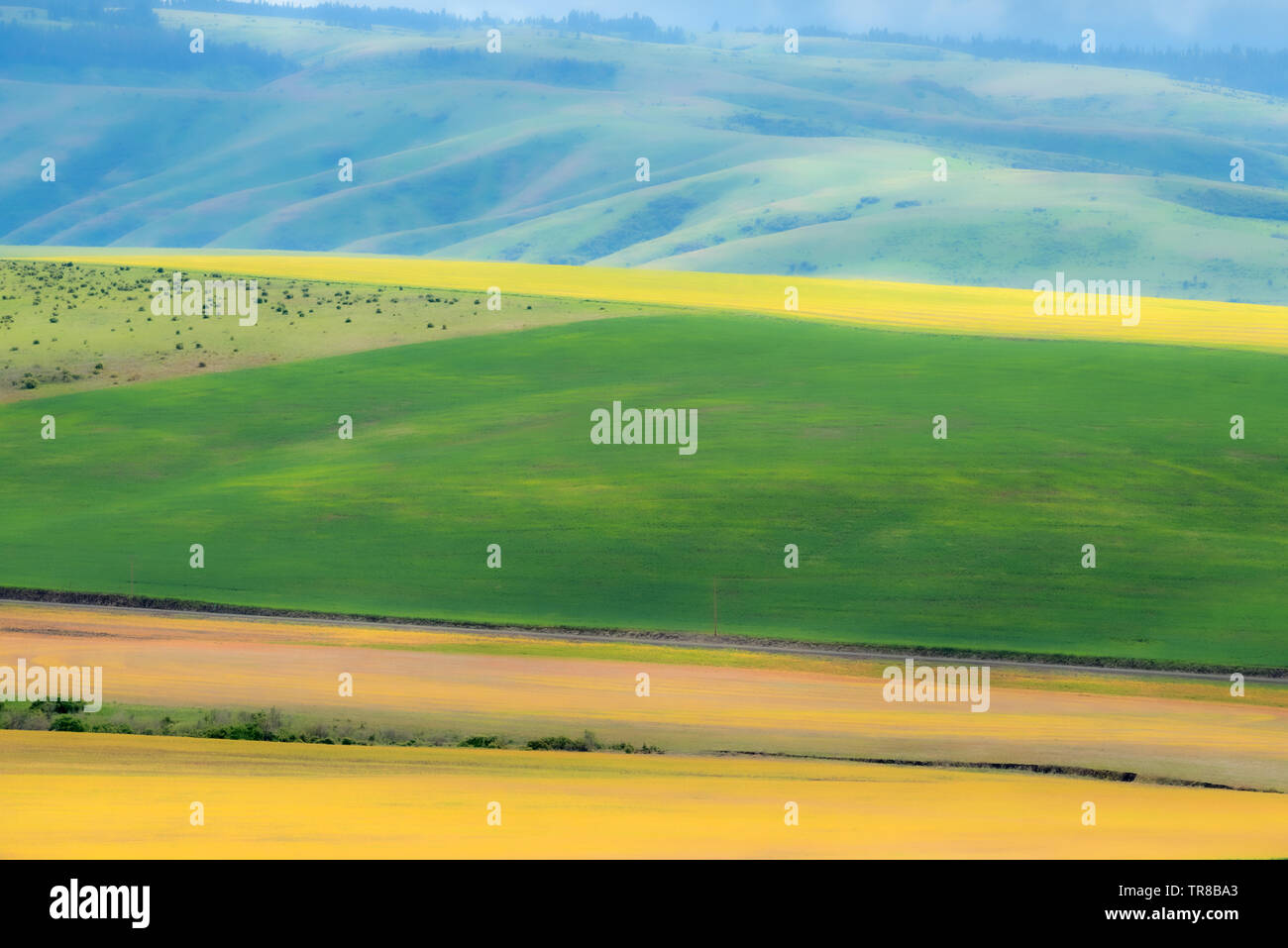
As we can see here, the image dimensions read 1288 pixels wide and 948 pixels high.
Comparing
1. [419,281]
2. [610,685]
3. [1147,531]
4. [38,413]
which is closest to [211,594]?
[610,685]

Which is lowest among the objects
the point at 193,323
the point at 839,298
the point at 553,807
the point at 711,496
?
the point at 553,807

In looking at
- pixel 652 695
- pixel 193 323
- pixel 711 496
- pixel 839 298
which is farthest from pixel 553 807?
pixel 839 298

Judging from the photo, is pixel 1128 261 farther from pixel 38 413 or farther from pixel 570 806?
pixel 570 806

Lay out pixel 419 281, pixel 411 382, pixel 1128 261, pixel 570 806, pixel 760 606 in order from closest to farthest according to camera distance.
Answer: pixel 570 806, pixel 760 606, pixel 411 382, pixel 419 281, pixel 1128 261

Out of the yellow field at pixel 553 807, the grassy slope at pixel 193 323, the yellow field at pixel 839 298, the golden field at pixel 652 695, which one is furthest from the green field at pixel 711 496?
the yellow field at pixel 553 807

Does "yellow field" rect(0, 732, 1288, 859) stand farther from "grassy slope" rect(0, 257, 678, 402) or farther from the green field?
"grassy slope" rect(0, 257, 678, 402)

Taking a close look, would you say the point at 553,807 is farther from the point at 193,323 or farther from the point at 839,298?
the point at 839,298
